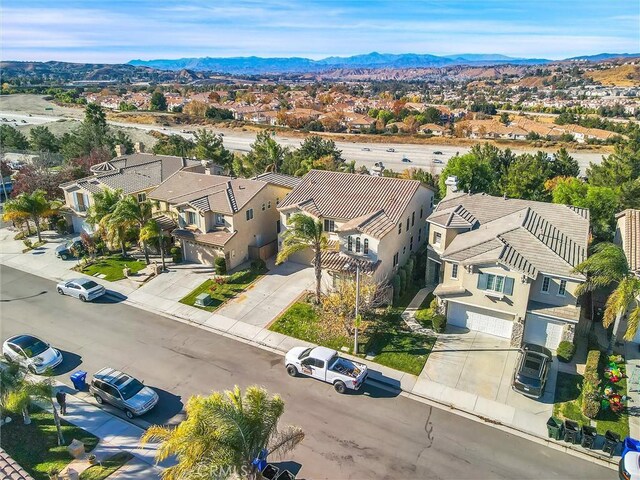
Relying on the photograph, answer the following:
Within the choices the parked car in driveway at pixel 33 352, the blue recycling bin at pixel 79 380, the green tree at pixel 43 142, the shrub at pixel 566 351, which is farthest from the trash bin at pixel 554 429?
the green tree at pixel 43 142

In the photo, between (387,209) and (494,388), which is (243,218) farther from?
A: (494,388)

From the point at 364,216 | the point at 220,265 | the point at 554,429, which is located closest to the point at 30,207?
the point at 220,265

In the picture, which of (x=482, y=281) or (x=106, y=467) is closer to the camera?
(x=106, y=467)

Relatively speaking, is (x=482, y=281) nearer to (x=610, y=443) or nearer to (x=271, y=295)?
(x=610, y=443)

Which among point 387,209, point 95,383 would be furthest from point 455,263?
point 95,383

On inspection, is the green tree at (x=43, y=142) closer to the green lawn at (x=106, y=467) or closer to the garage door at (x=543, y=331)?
the green lawn at (x=106, y=467)

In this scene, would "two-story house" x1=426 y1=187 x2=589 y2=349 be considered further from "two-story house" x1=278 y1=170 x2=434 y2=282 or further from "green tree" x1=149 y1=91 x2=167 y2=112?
"green tree" x1=149 y1=91 x2=167 y2=112
